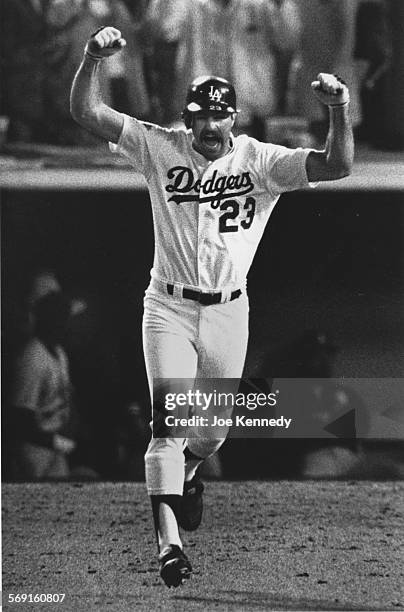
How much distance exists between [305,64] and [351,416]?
978 mm

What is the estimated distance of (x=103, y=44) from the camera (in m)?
2.64

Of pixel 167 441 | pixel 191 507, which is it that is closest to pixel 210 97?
pixel 167 441

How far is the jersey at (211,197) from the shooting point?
2818 millimetres

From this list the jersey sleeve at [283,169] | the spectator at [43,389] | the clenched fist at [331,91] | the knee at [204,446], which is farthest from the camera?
the spectator at [43,389]

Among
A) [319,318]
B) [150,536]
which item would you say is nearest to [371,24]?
[319,318]

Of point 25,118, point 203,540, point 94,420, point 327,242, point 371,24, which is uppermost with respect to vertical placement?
point 371,24

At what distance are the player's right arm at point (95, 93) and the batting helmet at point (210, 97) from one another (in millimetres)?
190

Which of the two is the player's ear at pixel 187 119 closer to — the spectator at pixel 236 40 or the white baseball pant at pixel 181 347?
the spectator at pixel 236 40

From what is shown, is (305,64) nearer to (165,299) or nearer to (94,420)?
(165,299)

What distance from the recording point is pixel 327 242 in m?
2.97

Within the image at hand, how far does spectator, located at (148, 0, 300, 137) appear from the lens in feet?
9.77

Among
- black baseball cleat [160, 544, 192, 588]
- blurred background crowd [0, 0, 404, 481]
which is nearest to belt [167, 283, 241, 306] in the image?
blurred background crowd [0, 0, 404, 481]

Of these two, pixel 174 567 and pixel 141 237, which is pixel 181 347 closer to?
pixel 141 237

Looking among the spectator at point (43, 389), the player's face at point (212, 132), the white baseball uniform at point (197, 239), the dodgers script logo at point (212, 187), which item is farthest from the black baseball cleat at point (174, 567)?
the player's face at point (212, 132)
